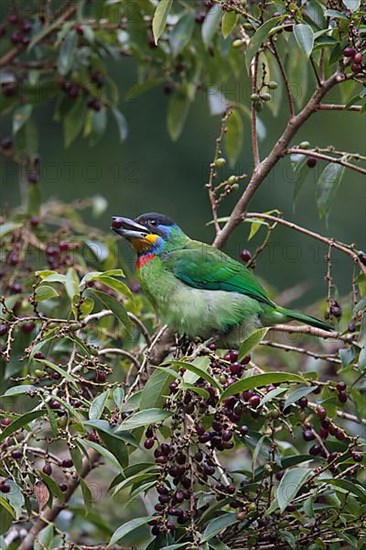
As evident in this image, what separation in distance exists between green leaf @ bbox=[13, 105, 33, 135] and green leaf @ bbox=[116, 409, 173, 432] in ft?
6.44

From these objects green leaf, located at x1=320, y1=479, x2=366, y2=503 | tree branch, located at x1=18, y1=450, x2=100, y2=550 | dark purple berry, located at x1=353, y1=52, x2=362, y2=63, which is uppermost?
dark purple berry, located at x1=353, y1=52, x2=362, y2=63

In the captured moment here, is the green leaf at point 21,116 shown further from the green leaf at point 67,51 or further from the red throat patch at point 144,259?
the red throat patch at point 144,259

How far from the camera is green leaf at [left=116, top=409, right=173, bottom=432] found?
2053 millimetres

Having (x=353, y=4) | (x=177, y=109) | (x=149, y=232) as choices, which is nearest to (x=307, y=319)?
(x=149, y=232)

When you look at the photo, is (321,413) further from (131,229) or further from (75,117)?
(75,117)

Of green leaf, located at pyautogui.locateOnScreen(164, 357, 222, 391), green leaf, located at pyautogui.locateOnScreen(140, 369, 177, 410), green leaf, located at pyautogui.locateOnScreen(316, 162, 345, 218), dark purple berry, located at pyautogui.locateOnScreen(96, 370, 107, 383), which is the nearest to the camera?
green leaf, located at pyautogui.locateOnScreen(164, 357, 222, 391)

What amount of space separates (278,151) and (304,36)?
384mm

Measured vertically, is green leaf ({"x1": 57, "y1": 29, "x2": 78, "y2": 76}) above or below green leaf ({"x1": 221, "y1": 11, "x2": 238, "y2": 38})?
below

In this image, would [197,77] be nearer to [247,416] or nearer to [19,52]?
[19,52]

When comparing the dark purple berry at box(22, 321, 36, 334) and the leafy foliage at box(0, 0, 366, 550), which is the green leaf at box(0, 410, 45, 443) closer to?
the leafy foliage at box(0, 0, 366, 550)

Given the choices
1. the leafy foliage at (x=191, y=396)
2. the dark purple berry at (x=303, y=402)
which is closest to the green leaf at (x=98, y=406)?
the leafy foliage at (x=191, y=396)

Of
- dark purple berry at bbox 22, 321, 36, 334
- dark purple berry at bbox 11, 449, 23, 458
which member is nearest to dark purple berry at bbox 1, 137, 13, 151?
dark purple berry at bbox 22, 321, 36, 334

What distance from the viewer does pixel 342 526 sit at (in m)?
2.22

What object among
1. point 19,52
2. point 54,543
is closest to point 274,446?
point 54,543
